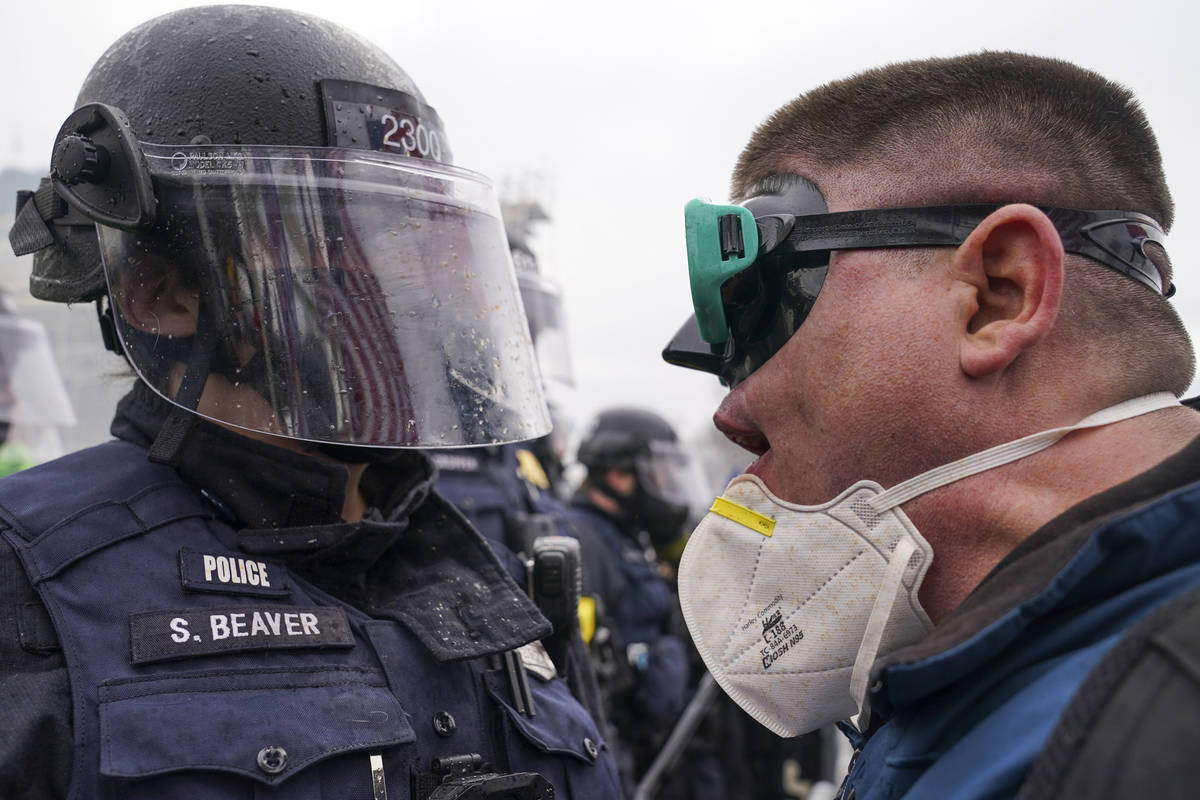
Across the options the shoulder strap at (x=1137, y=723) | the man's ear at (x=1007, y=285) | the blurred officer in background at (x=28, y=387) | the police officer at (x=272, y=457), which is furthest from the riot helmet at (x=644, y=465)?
the shoulder strap at (x=1137, y=723)

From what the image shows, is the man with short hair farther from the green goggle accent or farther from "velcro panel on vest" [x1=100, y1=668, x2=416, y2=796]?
"velcro panel on vest" [x1=100, y1=668, x2=416, y2=796]

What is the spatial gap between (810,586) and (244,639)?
35.2 inches

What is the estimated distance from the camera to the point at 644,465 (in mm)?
7031

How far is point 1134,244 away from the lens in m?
1.40

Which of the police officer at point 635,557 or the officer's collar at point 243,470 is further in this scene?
the police officer at point 635,557

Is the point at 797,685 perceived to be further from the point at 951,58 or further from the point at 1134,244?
the point at 951,58

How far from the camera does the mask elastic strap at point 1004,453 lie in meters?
1.31

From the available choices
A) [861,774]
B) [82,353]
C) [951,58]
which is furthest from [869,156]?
[82,353]

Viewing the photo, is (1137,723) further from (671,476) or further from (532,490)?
(671,476)

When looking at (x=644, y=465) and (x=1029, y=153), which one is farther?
(x=644, y=465)

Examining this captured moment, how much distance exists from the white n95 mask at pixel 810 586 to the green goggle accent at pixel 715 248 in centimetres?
30

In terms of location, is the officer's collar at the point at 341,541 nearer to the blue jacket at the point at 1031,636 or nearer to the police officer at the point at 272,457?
the police officer at the point at 272,457

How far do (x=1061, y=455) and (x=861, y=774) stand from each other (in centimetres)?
55

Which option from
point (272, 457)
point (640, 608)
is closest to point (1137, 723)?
point (272, 457)
